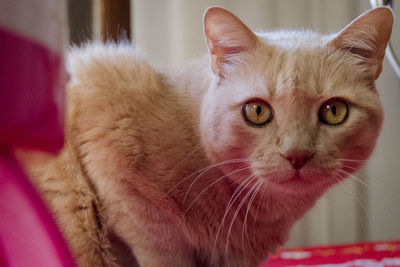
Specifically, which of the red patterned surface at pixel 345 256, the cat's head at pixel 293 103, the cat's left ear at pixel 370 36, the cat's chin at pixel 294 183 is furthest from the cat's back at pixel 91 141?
the red patterned surface at pixel 345 256

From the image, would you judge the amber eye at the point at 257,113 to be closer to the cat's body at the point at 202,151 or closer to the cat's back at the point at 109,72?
the cat's body at the point at 202,151

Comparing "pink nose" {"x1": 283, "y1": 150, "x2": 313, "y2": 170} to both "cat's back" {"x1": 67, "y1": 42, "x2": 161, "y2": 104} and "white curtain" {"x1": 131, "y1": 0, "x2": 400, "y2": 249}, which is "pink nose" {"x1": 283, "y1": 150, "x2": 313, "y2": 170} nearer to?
"cat's back" {"x1": 67, "y1": 42, "x2": 161, "y2": 104}

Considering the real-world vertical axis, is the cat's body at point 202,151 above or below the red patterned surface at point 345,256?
above

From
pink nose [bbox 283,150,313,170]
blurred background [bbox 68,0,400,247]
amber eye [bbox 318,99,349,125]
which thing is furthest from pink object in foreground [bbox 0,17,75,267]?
blurred background [bbox 68,0,400,247]

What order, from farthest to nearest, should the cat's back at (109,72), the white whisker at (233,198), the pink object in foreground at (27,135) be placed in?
the cat's back at (109,72) < the white whisker at (233,198) < the pink object in foreground at (27,135)

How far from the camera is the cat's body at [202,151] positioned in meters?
0.91

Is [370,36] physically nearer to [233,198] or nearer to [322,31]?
[233,198]

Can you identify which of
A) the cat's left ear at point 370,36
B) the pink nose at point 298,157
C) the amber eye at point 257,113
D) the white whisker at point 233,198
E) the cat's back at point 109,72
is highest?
the cat's left ear at point 370,36

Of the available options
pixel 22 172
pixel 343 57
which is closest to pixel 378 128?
pixel 343 57

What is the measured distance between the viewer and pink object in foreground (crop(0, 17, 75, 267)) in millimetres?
277

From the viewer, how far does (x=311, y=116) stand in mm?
885

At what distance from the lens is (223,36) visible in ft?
3.18

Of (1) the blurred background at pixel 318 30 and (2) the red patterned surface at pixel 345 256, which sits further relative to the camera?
(1) the blurred background at pixel 318 30

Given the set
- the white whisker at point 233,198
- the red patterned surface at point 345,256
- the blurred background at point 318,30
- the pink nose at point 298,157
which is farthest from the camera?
the blurred background at point 318,30
